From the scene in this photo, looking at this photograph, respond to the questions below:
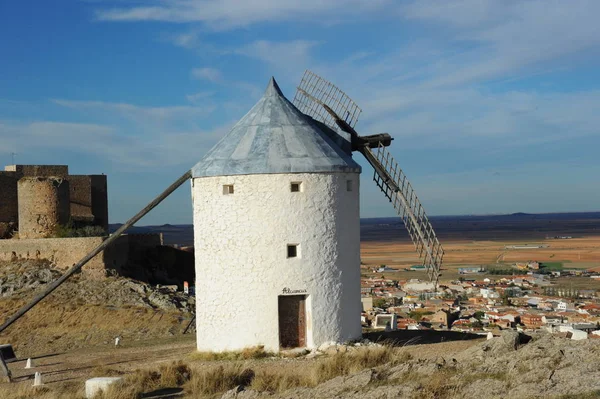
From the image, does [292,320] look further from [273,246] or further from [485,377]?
[485,377]

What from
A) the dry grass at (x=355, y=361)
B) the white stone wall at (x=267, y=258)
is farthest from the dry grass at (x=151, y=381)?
the dry grass at (x=355, y=361)

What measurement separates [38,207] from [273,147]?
62.1 ft

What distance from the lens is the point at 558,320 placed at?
114ft

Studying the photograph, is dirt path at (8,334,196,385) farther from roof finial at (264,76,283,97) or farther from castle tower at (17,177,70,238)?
castle tower at (17,177,70,238)

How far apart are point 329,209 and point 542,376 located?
583 cm

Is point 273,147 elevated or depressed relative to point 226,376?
elevated

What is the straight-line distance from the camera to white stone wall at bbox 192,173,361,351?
13.8 meters

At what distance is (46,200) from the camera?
100 ft

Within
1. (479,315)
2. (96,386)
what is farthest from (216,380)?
(479,315)

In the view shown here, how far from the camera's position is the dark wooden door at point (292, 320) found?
14.0 m

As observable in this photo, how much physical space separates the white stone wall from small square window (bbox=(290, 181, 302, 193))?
84 millimetres

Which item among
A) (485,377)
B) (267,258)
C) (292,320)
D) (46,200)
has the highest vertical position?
(46,200)

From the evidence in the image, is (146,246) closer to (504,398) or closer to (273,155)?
(273,155)

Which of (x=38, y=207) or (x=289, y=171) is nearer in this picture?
(x=289, y=171)
